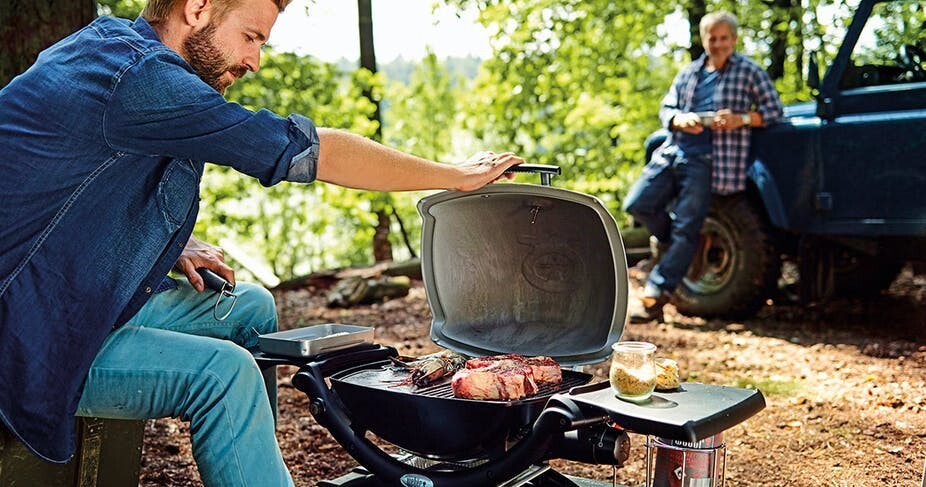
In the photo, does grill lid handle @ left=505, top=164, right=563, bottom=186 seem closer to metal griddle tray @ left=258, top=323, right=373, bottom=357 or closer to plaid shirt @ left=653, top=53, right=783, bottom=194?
metal griddle tray @ left=258, top=323, right=373, bottom=357

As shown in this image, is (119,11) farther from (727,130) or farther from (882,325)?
(882,325)

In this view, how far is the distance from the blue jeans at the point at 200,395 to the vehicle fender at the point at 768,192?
481 cm

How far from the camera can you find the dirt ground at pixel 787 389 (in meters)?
3.67

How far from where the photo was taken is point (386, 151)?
2.58 metres

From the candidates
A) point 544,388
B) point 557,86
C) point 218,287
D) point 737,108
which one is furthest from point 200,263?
point 557,86

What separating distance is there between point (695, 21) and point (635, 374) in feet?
30.3

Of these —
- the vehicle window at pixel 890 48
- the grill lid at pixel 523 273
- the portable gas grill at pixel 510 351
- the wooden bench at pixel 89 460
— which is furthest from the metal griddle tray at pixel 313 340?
the vehicle window at pixel 890 48

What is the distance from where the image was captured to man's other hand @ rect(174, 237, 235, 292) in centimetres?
287

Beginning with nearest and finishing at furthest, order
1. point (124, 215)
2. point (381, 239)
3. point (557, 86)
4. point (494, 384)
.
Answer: point (124, 215) < point (494, 384) < point (557, 86) < point (381, 239)

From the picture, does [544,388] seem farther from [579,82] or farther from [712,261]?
[579,82]

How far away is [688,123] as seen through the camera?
6387 millimetres

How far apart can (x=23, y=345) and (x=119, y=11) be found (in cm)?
582

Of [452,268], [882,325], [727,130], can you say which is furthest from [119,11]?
[882,325]

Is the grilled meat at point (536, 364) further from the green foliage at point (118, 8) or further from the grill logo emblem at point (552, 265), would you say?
the green foliage at point (118, 8)
